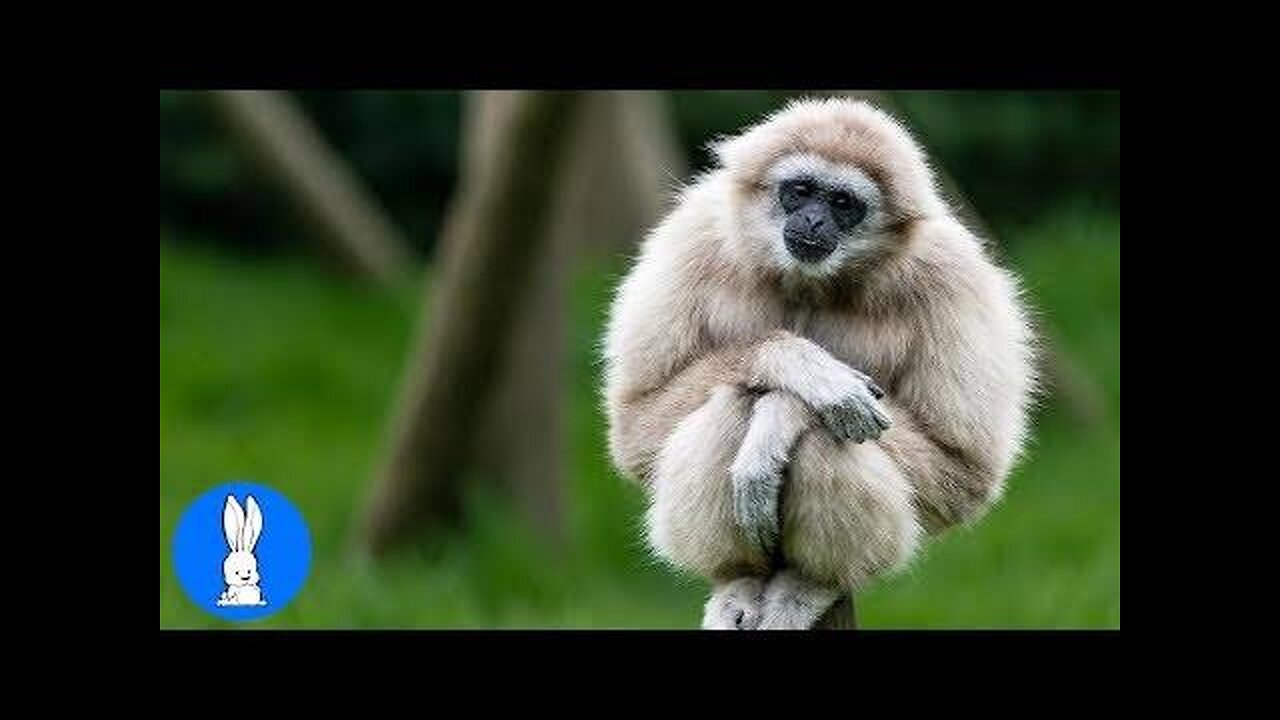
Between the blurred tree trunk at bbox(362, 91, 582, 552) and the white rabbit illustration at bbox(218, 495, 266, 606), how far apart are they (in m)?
2.37

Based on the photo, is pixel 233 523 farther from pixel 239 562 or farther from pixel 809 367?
pixel 809 367

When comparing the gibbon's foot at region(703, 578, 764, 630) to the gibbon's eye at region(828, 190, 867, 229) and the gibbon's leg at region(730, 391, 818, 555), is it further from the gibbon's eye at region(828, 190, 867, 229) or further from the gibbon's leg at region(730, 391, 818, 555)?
the gibbon's eye at region(828, 190, 867, 229)

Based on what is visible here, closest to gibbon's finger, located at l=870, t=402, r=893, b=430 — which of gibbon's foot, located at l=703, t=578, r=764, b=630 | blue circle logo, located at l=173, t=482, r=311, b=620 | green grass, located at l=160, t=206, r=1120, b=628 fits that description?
gibbon's foot, located at l=703, t=578, r=764, b=630

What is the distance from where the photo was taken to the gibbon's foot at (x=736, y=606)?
2.90 meters

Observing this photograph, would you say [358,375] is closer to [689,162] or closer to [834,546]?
[689,162]

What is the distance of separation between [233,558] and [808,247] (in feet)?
3.62

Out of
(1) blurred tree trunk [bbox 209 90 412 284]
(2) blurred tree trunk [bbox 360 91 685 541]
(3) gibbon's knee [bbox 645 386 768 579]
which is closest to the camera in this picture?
(3) gibbon's knee [bbox 645 386 768 579]

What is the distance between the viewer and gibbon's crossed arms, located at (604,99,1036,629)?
276cm

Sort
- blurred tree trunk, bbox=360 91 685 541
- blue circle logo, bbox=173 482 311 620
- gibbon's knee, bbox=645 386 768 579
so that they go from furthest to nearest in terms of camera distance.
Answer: blurred tree trunk, bbox=360 91 685 541 → blue circle logo, bbox=173 482 311 620 → gibbon's knee, bbox=645 386 768 579

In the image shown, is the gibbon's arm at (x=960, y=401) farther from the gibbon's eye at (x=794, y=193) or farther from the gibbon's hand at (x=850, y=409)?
the gibbon's eye at (x=794, y=193)

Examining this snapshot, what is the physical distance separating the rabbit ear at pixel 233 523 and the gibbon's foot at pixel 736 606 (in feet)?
2.66

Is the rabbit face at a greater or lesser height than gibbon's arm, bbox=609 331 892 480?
lesser

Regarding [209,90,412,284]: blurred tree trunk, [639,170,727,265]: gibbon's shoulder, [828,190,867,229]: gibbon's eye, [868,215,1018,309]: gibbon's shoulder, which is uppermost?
[209,90,412,284]: blurred tree trunk
